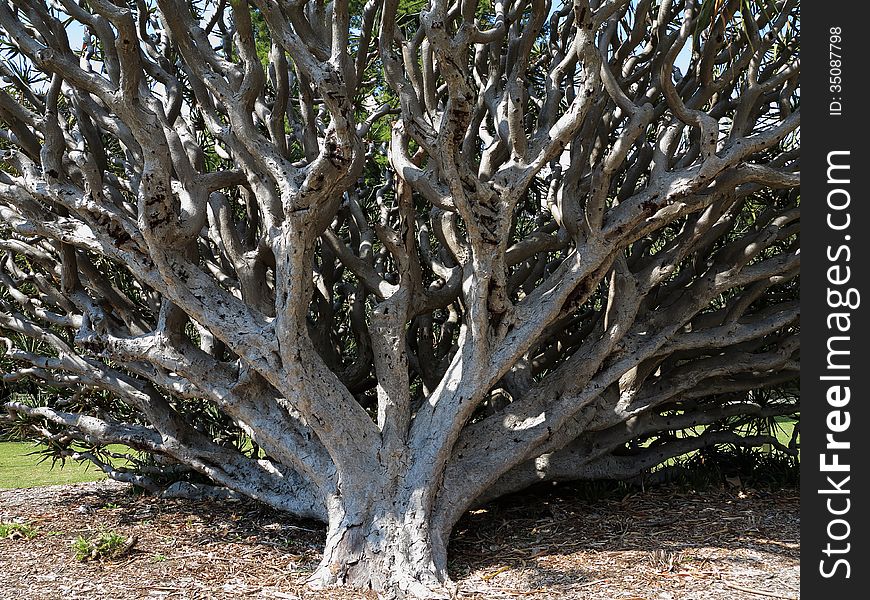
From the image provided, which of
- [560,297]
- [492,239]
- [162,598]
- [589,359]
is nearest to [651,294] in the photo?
[589,359]

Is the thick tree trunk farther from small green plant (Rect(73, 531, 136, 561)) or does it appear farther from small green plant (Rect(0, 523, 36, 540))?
small green plant (Rect(0, 523, 36, 540))

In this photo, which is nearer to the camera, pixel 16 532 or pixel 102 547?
pixel 102 547

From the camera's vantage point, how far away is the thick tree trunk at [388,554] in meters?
4.93

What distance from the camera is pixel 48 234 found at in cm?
566

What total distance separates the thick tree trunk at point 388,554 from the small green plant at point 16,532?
2.72m

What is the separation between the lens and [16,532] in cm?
644

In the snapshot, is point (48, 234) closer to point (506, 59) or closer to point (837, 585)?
point (506, 59)

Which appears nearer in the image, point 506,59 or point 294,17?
point 294,17

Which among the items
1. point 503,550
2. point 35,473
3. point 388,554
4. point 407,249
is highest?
point 407,249

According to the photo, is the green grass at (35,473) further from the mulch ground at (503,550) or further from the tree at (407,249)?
the tree at (407,249)

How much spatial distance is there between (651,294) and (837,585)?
3.13m

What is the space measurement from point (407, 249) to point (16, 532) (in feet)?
12.8

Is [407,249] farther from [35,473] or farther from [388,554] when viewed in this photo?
[35,473]

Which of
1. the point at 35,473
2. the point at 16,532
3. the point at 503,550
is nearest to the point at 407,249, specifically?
the point at 503,550
